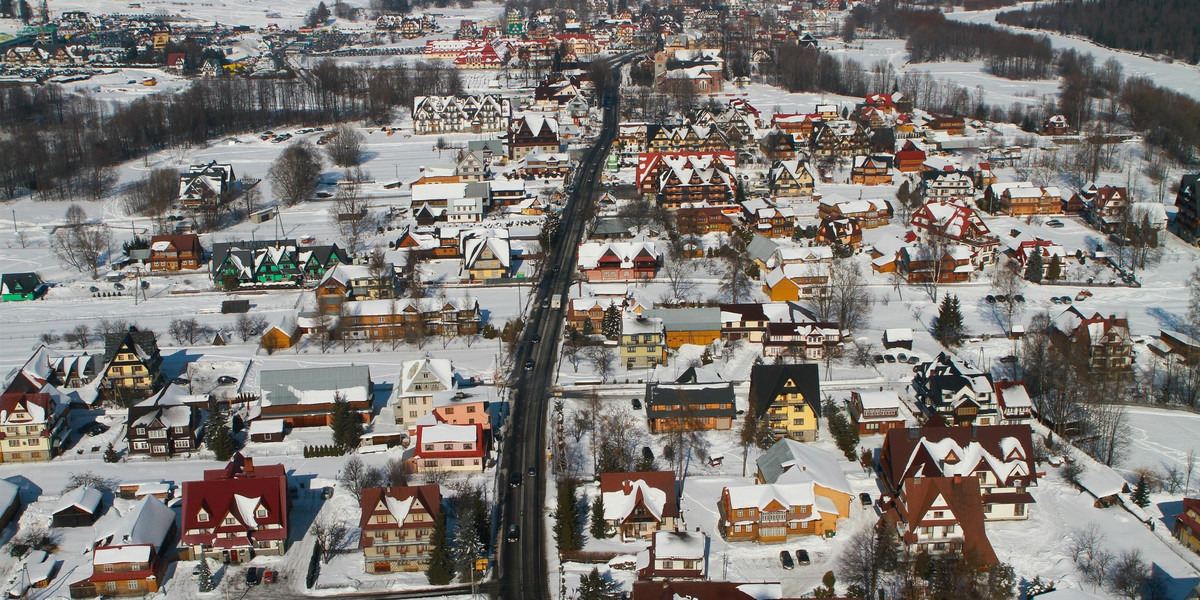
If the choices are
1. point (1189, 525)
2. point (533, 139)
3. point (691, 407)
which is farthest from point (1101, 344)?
point (533, 139)

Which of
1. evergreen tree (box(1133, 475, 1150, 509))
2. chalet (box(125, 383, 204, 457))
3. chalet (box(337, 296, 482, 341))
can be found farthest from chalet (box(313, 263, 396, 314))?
evergreen tree (box(1133, 475, 1150, 509))

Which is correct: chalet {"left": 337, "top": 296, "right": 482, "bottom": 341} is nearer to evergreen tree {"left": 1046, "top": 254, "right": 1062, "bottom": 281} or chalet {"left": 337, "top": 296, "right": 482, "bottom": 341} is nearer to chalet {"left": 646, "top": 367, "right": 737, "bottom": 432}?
chalet {"left": 646, "top": 367, "right": 737, "bottom": 432}

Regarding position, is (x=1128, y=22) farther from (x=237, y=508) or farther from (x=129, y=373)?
(x=237, y=508)

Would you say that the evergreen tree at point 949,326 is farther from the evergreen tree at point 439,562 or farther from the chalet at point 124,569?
the chalet at point 124,569

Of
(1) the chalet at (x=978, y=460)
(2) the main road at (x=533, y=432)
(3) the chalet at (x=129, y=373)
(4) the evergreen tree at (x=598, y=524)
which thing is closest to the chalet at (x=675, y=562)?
(4) the evergreen tree at (x=598, y=524)

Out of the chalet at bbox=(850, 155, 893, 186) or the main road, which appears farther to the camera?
the chalet at bbox=(850, 155, 893, 186)

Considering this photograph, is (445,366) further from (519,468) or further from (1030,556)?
(1030,556)
